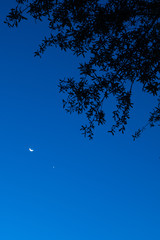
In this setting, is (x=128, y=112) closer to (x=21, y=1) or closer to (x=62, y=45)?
(x=62, y=45)

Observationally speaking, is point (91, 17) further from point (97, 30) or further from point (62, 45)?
point (62, 45)

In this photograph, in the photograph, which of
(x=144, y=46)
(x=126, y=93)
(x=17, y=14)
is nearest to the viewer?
(x=17, y=14)

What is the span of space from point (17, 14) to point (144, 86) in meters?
3.39

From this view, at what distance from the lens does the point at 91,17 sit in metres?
6.72

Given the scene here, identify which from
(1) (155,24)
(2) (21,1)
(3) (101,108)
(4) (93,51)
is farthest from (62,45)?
(1) (155,24)

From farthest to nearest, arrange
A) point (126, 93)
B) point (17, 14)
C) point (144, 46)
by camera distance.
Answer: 1. point (126, 93)
2. point (144, 46)
3. point (17, 14)

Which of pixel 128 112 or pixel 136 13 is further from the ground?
pixel 136 13

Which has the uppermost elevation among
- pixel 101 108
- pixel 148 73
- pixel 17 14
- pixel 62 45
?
pixel 62 45

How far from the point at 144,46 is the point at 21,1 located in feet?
10.4

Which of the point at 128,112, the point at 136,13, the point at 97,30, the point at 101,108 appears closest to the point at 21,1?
the point at 97,30

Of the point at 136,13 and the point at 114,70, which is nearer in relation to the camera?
the point at 136,13

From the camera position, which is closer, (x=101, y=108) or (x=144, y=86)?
(x=144, y=86)

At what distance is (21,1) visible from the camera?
21.1 feet

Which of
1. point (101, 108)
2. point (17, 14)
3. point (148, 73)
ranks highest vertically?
point (17, 14)
